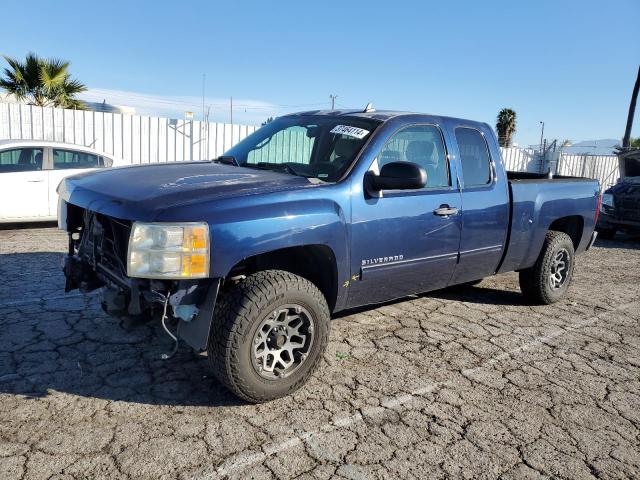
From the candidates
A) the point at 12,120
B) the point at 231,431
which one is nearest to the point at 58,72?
the point at 12,120

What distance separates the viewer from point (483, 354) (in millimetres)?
4176

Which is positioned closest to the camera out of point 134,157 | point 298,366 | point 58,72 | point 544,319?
point 298,366

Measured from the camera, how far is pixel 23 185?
8.28 meters

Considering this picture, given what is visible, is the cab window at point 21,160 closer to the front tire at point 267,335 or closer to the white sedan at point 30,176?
the white sedan at point 30,176

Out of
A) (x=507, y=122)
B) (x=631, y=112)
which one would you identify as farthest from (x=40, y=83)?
(x=507, y=122)

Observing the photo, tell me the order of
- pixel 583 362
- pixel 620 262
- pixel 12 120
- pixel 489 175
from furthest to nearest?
pixel 12 120
pixel 620 262
pixel 489 175
pixel 583 362

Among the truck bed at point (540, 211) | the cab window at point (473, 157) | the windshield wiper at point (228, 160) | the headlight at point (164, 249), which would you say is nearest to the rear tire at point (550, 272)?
the truck bed at point (540, 211)

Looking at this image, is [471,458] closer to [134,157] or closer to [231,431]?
[231,431]

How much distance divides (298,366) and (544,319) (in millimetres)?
3078

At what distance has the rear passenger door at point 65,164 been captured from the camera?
853cm

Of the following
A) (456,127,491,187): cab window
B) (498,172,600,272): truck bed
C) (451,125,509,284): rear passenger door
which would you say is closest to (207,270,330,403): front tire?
(451,125,509,284): rear passenger door

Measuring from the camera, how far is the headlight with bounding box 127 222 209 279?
2.75 metres

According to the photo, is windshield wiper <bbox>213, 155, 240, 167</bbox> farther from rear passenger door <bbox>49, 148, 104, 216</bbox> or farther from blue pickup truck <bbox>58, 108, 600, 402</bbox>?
rear passenger door <bbox>49, 148, 104, 216</bbox>

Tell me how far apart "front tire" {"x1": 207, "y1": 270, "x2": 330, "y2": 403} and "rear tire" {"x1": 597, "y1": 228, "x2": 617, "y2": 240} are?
32.8 ft
